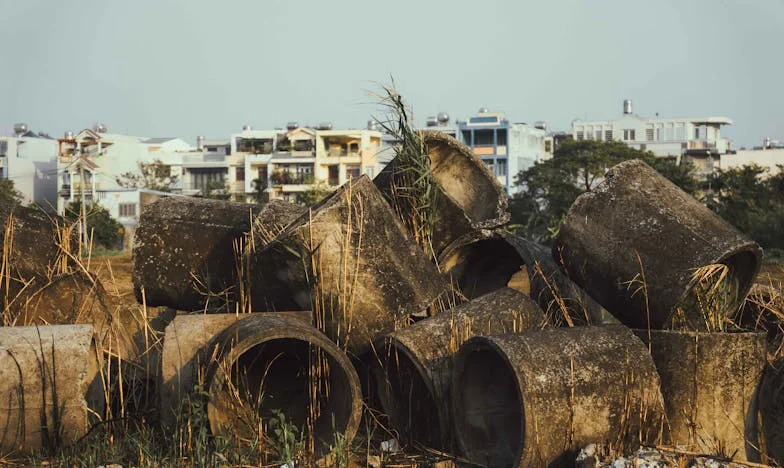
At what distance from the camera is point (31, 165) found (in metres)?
79.2

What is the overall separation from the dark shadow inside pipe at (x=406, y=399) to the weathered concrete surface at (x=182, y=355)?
926 millimetres

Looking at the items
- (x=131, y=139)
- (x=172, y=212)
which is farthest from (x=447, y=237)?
(x=131, y=139)

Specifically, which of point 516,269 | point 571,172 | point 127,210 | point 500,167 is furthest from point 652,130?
point 516,269

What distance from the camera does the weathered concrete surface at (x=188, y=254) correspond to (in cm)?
741

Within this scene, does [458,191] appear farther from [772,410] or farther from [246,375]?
[772,410]

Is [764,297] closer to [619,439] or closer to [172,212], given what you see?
[619,439]

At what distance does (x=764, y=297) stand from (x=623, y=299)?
1.16 meters

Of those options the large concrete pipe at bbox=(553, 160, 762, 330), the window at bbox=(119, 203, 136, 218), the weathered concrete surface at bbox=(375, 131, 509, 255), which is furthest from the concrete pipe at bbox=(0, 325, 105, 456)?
the window at bbox=(119, 203, 136, 218)

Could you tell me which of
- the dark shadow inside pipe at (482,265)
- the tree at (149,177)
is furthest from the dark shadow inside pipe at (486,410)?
the tree at (149,177)

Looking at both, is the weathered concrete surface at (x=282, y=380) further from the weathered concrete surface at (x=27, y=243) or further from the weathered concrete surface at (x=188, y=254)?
the weathered concrete surface at (x=27, y=243)

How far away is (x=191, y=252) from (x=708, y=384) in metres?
3.51

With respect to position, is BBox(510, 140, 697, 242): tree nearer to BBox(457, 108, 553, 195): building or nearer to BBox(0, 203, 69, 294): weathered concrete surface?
BBox(457, 108, 553, 195): building

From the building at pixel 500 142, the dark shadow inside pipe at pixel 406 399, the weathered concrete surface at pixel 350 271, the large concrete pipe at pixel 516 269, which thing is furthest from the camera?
the building at pixel 500 142

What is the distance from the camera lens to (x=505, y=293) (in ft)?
21.5
